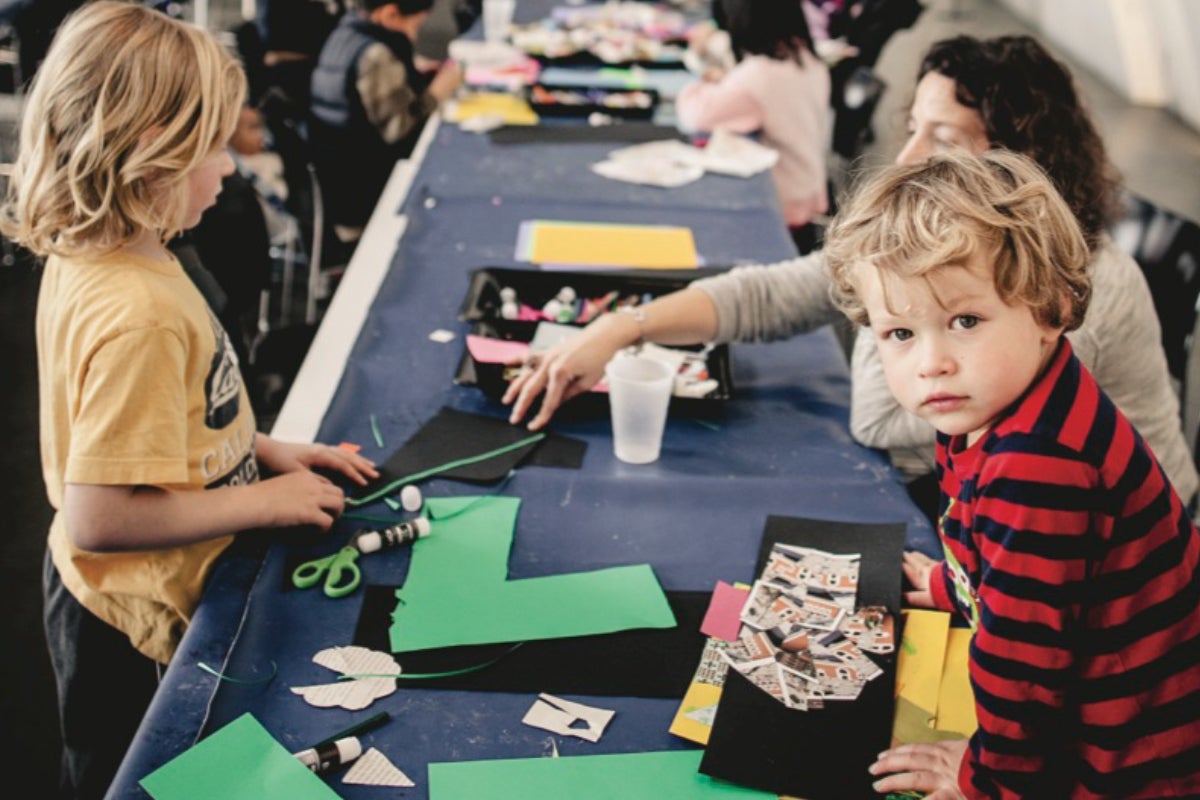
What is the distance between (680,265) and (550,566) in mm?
999

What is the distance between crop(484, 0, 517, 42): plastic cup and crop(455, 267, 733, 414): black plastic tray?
2103 millimetres

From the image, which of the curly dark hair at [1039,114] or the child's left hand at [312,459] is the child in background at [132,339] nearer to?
the child's left hand at [312,459]

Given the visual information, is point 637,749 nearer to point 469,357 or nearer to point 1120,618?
point 1120,618

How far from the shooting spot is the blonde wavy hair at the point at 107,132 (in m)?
1.19

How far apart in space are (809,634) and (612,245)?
1208 millimetres

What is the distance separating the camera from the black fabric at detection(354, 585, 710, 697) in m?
1.13

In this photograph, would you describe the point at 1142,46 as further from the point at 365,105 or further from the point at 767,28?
the point at 365,105

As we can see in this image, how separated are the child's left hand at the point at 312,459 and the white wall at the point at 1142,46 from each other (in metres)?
5.82

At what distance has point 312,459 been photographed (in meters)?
1.47

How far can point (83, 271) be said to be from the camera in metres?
1.21

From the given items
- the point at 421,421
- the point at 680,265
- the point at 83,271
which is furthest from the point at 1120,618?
the point at 680,265

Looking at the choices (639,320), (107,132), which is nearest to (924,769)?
(639,320)

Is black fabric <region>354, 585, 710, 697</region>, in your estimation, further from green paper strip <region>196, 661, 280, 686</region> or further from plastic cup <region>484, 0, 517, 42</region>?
plastic cup <region>484, 0, 517, 42</region>

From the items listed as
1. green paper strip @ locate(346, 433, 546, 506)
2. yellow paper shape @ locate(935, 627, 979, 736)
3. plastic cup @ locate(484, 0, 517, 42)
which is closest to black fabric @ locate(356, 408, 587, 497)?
green paper strip @ locate(346, 433, 546, 506)
